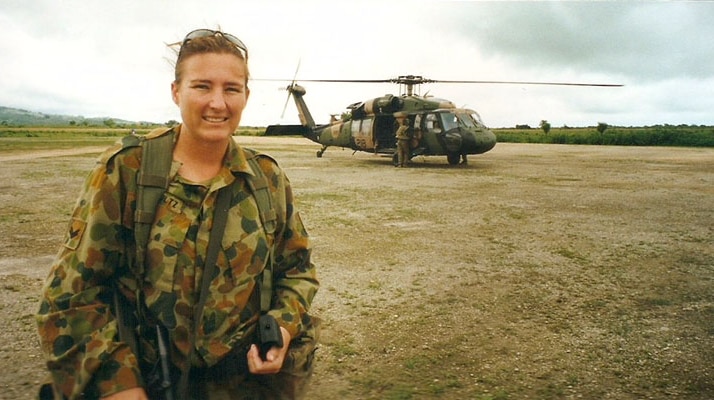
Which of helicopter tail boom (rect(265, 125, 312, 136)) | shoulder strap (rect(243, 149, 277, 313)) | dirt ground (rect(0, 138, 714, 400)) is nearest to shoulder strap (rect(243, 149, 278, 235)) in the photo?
shoulder strap (rect(243, 149, 277, 313))

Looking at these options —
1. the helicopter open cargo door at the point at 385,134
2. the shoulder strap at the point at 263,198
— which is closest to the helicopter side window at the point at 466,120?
the helicopter open cargo door at the point at 385,134

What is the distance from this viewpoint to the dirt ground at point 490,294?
3.22 metres

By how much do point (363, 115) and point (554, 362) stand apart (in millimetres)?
15635

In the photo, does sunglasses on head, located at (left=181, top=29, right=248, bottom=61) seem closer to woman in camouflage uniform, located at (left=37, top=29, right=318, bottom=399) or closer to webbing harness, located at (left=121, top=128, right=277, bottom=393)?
woman in camouflage uniform, located at (left=37, top=29, right=318, bottom=399)

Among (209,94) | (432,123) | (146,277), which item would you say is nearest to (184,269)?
(146,277)

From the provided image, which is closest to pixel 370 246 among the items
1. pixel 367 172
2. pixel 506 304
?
pixel 506 304

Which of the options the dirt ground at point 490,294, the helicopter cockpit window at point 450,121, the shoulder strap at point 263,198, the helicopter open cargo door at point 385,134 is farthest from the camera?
the helicopter open cargo door at point 385,134

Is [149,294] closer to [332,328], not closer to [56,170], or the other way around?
[332,328]

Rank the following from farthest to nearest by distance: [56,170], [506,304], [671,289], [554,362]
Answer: [56,170] → [671,289] → [506,304] → [554,362]

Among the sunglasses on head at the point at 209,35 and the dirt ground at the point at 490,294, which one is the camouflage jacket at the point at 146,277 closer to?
the sunglasses on head at the point at 209,35

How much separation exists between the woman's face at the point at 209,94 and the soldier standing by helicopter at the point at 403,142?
15407 millimetres

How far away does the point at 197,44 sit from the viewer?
5.08ft

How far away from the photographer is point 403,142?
16953 millimetres

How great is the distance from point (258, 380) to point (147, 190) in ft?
2.25
